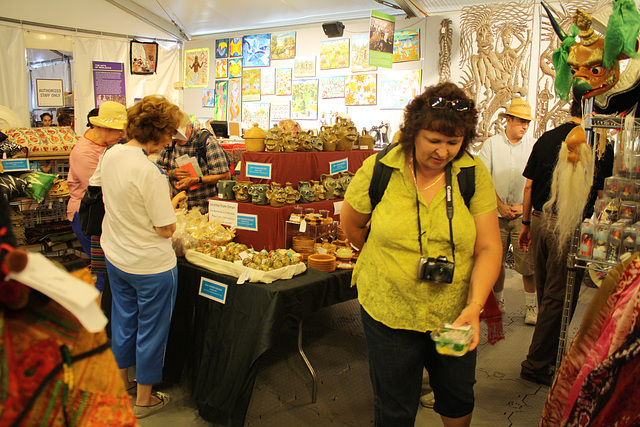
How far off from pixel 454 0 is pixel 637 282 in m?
5.89

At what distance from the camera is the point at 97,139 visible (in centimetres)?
328

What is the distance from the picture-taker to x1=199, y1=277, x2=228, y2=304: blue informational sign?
98.4 inches

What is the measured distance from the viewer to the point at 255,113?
8.48m

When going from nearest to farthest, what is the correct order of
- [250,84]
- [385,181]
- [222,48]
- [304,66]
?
1. [385,181]
2. [304,66]
3. [250,84]
4. [222,48]

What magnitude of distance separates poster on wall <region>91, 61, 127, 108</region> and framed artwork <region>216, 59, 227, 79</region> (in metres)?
1.90

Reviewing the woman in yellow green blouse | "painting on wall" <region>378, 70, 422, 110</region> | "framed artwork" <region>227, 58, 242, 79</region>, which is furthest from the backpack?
"framed artwork" <region>227, 58, 242, 79</region>

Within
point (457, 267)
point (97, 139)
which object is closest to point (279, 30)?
point (97, 139)

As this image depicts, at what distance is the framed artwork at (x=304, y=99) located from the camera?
7.77 metres

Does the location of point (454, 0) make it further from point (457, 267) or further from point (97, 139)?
point (457, 267)

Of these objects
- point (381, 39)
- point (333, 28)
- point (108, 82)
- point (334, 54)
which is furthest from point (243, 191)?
point (108, 82)

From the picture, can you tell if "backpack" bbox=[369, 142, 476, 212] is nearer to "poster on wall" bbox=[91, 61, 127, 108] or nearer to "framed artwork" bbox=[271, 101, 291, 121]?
"framed artwork" bbox=[271, 101, 291, 121]

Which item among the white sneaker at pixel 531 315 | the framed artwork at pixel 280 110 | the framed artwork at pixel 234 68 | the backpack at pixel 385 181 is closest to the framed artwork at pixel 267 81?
the framed artwork at pixel 280 110

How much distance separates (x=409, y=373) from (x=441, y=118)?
87 cm

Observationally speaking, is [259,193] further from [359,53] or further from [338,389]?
[359,53]
